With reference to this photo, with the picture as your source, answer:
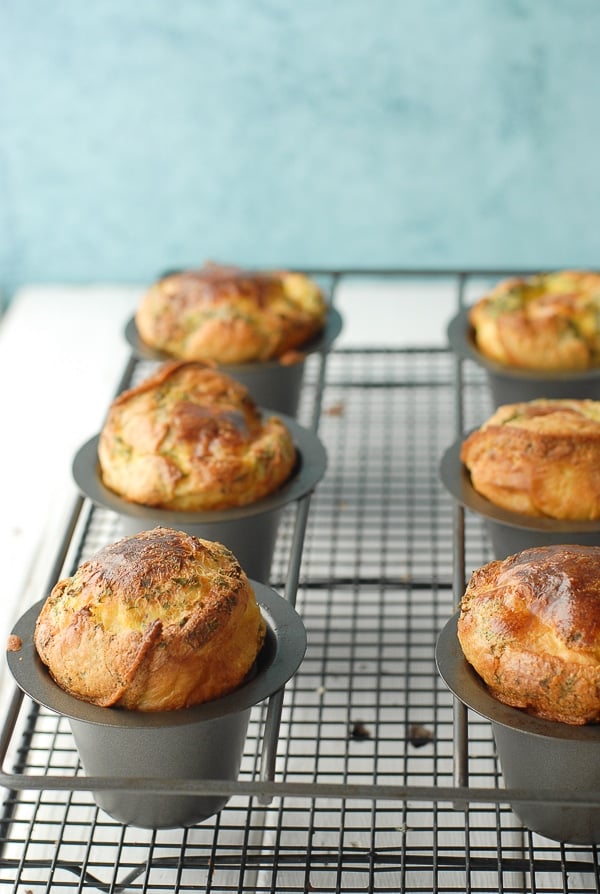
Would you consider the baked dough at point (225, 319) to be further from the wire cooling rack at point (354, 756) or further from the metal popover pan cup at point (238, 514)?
the metal popover pan cup at point (238, 514)

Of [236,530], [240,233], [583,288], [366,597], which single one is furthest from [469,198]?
[236,530]

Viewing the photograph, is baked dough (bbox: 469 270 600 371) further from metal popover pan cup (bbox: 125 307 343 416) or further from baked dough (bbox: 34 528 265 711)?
baked dough (bbox: 34 528 265 711)

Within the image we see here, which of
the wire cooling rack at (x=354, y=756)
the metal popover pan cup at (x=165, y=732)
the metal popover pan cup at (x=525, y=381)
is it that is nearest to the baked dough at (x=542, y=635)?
the wire cooling rack at (x=354, y=756)

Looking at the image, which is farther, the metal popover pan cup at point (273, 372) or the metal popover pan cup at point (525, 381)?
the metal popover pan cup at point (273, 372)

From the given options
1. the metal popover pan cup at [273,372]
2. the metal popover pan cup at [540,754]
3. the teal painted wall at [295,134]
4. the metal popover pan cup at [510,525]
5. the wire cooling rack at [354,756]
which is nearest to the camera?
the metal popover pan cup at [540,754]

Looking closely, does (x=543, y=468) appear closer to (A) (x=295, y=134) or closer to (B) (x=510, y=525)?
Result: (B) (x=510, y=525)

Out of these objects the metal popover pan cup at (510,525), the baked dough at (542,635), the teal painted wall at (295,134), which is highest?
the baked dough at (542,635)

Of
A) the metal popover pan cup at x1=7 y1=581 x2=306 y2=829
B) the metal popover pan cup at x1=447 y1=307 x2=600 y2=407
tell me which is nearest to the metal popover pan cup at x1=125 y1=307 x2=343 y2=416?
the metal popover pan cup at x1=447 y1=307 x2=600 y2=407

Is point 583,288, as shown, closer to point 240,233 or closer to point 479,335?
point 479,335
